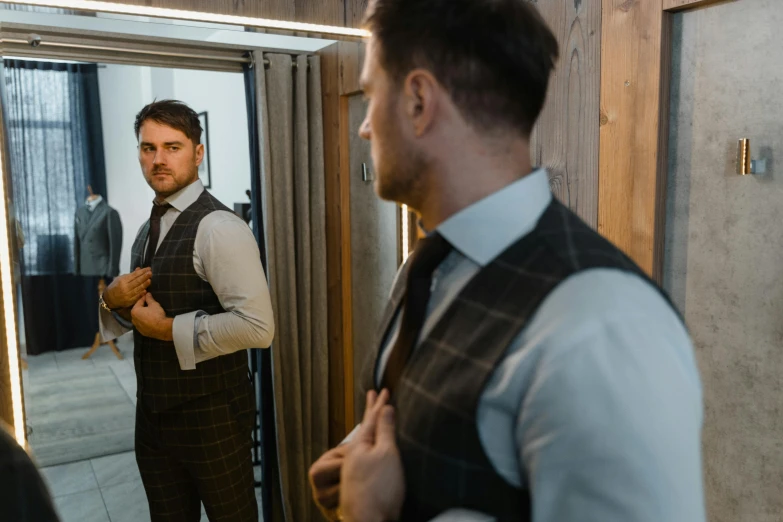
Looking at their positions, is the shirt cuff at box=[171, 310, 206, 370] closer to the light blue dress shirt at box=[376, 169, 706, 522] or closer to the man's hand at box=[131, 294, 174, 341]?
the man's hand at box=[131, 294, 174, 341]

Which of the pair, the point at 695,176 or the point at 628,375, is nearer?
the point at 628,375

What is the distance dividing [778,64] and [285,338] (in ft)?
4.88

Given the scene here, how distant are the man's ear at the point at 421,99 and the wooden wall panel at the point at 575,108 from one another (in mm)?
726

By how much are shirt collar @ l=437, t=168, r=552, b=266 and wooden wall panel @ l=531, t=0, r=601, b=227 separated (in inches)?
27.2

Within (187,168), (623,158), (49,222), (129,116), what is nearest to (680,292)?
(623,158)

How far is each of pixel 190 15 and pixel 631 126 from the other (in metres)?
1.03

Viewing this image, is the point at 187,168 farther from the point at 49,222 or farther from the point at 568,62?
the point at 49,222

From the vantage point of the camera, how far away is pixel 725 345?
1153 millimetres

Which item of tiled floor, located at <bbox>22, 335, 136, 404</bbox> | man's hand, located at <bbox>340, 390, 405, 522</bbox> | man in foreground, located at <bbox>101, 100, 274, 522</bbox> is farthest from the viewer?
tiled floor, located at <bbox>22, 335, 136, 404</bbox>

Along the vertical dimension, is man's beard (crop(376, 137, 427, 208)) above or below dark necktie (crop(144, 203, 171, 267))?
above

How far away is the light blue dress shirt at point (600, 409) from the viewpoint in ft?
1.68

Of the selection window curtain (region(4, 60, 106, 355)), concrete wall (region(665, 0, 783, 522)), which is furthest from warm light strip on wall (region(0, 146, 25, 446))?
window curtain (region(4, 60, 106, 355))

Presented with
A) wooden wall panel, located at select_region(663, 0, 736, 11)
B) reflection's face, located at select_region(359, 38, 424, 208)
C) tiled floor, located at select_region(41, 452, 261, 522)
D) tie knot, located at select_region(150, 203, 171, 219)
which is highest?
wooden wall panel, located at select_region(663, 0, 736, 11)

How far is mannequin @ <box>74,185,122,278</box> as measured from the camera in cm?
383
